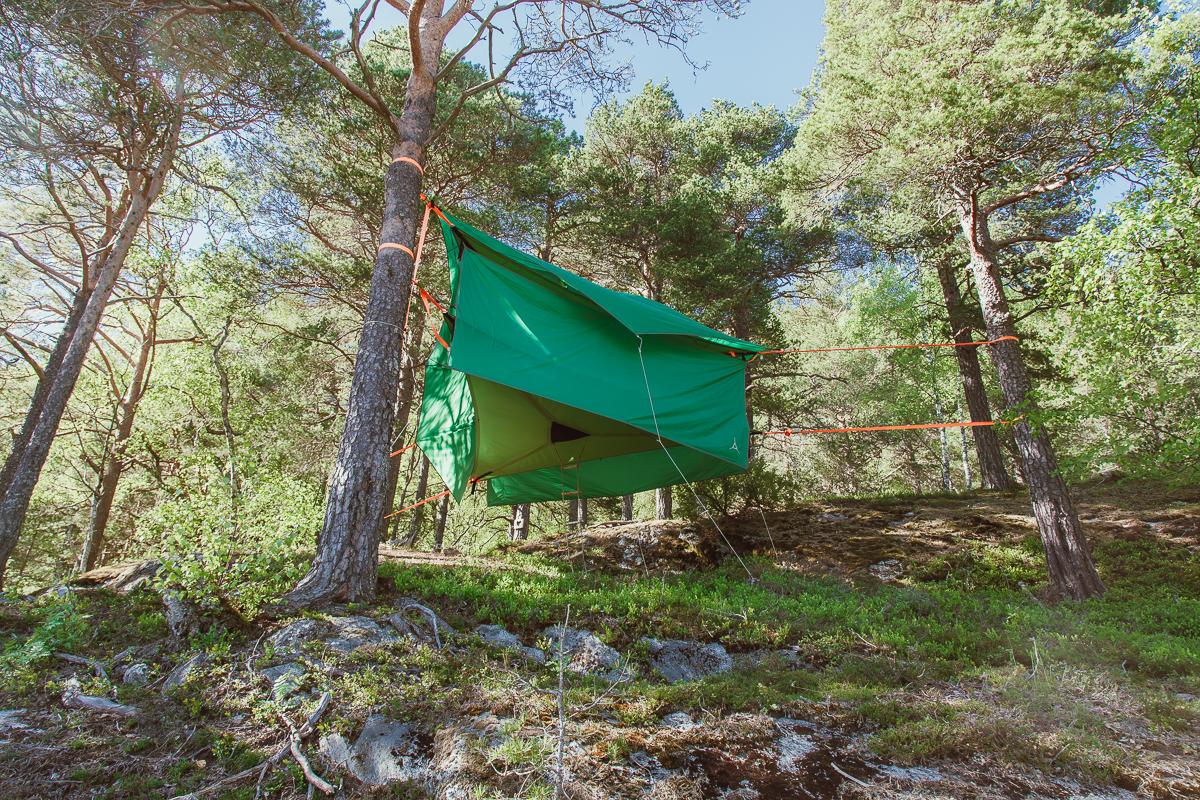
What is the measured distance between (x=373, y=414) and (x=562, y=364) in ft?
4.79

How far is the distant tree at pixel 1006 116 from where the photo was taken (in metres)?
5.20

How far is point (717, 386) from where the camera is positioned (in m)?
4.80

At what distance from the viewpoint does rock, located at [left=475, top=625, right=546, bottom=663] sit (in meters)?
3.46

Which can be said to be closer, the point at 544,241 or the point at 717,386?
the point at 717,386

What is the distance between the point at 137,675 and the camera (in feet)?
9.18

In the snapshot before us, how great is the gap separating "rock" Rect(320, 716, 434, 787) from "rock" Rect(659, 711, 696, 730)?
97 cm

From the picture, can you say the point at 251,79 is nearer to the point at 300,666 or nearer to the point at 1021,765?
the point at 300,666

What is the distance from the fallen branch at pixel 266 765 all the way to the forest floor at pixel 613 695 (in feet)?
0.03

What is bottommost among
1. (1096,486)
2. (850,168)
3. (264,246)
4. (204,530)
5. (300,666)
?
(300,666)

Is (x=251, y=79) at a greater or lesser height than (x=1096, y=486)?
greater

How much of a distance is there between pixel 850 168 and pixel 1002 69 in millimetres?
2266

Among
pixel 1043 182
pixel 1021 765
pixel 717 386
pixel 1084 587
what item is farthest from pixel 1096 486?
pixel 1021 765

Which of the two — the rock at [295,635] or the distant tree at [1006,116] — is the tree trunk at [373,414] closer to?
the rock at [295,635]

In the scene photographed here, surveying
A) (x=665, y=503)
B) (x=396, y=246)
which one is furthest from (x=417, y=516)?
(x=396, y=246)
